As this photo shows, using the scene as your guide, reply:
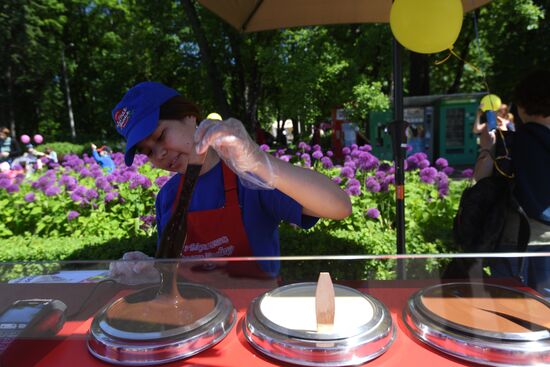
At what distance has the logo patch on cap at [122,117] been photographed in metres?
1.36

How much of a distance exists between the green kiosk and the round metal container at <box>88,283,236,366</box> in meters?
12.0

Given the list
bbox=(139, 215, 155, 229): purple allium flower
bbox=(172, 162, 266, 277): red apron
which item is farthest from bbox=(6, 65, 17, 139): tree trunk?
bbox=(172, 162, 266, 277): red apron

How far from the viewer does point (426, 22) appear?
1.86m

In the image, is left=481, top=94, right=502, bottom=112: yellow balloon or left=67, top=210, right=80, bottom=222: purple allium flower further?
left=67, top=210, right=80, bottom=222: purple allium flower

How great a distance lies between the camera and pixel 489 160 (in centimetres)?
238

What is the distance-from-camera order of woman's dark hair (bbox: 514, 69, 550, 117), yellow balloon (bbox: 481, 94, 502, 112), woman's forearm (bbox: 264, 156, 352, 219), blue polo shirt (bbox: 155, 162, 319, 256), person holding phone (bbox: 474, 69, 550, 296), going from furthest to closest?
1. yellow balloon (bbox: 481, 94, 502, 112)
2. woman's dark hair (bbox: 514, 69, 550, 117)
3. person holding phone (bbox: 474, 69, 550, 296)
4. blue polo shirt (bbox: 155, 162, 319, 256)
5. woman's forearm (bbox: 264, 156, 352, 219)

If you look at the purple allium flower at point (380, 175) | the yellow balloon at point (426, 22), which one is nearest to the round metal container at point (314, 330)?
the yellow balloon at point (426, 22)

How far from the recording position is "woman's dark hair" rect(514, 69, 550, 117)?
2205 millimetres

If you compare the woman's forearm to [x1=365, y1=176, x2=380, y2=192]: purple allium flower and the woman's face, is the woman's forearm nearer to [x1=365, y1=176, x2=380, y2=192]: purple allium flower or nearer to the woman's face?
the woman's face

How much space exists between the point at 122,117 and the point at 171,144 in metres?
0.20

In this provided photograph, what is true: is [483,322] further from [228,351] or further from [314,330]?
[228,351]

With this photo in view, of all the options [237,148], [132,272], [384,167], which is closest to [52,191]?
[384,167]

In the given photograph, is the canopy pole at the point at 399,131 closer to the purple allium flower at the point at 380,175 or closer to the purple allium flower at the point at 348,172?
the purple allium flower at the point at 380,175

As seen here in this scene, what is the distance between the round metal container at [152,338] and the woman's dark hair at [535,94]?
6.98 ft
